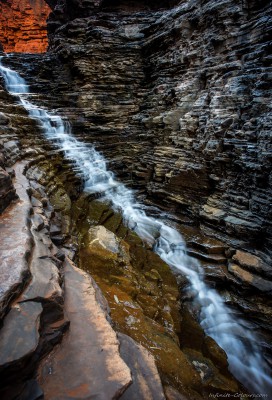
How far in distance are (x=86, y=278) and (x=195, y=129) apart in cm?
955

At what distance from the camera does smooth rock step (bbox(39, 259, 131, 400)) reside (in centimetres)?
252

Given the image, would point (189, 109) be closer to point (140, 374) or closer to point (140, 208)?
point (140, 208)

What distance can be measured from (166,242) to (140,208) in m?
3.12

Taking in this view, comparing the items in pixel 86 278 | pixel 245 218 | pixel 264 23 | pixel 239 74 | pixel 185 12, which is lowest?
pixel 245 218

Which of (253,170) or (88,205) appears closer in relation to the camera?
(253,170)

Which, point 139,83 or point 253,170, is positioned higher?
point 139,83

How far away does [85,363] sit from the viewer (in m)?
2.82

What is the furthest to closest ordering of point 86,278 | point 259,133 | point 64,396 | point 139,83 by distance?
point 139,83, point 259,133, point 86,278, point 64,396

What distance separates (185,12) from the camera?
13000 millimetres

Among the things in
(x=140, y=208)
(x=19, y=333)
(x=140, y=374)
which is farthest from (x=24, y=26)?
(x=140, y=374)

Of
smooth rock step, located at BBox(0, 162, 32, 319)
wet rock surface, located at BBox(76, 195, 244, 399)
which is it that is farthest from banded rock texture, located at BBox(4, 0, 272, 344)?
smooth rock step, located at BBox(0, 162, 32, 319)

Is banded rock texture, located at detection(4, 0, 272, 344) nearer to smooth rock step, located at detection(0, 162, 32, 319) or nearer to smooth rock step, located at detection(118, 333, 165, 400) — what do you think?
smooth rock step, located at detection(118, 333, 165, 400)

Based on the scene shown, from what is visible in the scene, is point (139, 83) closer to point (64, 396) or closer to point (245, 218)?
point (245, 218)

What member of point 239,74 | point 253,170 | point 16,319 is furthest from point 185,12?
point 16,319
